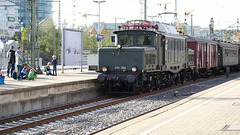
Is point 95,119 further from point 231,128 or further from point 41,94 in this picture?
point 231,128

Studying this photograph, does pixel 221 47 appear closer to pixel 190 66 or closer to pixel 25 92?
pixel 190 66

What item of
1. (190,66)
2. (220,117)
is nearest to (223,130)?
(220,117)

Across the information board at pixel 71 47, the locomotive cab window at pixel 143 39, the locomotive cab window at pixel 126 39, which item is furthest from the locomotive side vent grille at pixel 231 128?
the information board at pixel 71 47

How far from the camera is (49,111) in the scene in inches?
604

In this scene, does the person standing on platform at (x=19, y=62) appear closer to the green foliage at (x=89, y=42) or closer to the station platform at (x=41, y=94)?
the station platform at (x=41, y=94)

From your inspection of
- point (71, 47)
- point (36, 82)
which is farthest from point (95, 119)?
point (71, 47)

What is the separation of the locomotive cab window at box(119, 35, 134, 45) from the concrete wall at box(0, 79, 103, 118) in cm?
269

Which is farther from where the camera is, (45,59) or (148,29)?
(45,59)

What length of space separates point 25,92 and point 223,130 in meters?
9.12

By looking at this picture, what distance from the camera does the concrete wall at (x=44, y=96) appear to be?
1487 cm

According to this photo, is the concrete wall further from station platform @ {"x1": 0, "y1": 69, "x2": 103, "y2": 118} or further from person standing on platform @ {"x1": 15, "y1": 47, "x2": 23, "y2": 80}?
person standing on platform @ {"x1": 15, "y1": 47, "x2": 23, "y2": 80}

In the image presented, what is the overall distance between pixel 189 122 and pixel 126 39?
1134 centimetres

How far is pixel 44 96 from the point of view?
17203 mm

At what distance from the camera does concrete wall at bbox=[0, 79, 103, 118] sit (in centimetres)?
1487
